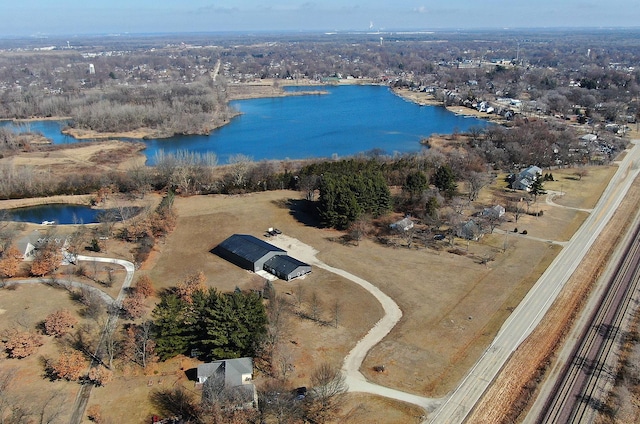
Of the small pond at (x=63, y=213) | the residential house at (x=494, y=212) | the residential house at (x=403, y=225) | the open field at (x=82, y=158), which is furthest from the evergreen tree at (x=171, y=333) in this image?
the open field at (x=82, y=158)

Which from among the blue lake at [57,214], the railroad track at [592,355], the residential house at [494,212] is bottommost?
the blue lake at [57,214]

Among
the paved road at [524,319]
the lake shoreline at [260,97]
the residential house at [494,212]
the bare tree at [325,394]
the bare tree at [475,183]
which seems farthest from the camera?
the lake shoreline at [260,97]

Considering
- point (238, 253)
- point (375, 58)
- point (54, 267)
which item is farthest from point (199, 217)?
point (375, 58)

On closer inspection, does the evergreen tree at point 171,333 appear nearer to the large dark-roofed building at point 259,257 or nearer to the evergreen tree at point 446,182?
the large dark-roofed building at point 259,257

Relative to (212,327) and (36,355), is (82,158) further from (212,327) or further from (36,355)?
(212,327)

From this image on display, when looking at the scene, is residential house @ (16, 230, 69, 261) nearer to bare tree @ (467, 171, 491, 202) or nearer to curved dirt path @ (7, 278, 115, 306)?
curved dirt path @ (7, 278, 115, 306)
